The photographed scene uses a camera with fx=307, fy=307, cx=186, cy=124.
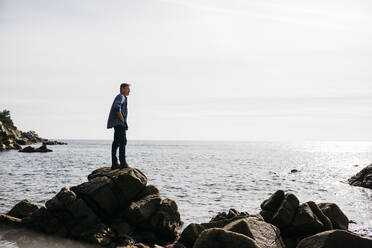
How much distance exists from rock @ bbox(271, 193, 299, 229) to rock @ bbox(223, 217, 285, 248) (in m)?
2.37

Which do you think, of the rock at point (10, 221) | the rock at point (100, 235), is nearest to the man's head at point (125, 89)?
the rock at point (100, 235)

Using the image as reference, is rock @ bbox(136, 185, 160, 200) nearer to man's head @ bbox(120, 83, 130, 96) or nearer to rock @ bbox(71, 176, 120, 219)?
rock @ bbox(71, 176, 120, 219)

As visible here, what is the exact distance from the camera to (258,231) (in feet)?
33.9

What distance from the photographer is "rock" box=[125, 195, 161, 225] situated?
44.1ft

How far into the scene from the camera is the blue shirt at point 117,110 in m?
13.9

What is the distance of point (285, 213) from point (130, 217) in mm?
6779

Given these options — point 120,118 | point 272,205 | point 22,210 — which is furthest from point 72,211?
point 272,205

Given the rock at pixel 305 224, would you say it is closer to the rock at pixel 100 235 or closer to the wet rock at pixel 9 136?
the rock at pixel 100 235

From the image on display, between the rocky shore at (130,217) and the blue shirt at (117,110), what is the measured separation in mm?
2401

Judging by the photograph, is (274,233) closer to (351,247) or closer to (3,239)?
(351,247)

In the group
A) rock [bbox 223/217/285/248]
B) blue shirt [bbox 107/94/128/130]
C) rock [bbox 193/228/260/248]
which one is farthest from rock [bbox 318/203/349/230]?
blue shirt [bbox 107/94/128/130]

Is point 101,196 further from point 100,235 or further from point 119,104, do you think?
point 119,104

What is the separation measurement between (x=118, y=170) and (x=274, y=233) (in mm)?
7875

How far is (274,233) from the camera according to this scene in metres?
10.8
